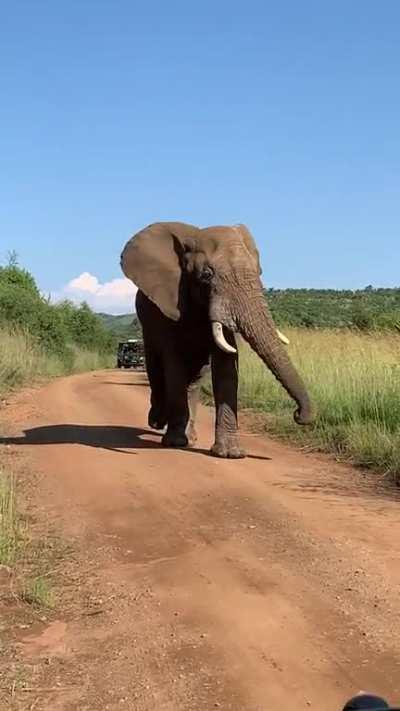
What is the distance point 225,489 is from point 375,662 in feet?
12.9

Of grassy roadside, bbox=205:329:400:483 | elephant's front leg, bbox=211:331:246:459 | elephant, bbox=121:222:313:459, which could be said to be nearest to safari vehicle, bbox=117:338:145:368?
grassy roadside, bbox=205:329:400:483

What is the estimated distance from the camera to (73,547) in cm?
625

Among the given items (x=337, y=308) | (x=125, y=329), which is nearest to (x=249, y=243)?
(x=337, y=308)

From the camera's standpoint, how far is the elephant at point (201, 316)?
9.55 m

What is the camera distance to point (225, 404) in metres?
9.83

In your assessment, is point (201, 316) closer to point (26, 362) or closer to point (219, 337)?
point (219, 337)

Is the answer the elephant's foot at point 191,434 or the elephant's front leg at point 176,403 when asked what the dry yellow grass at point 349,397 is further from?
the elephant's front leg at point 176,403

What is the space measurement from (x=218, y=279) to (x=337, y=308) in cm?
4086

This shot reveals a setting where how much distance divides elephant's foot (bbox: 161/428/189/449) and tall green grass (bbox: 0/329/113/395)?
33.9 ft

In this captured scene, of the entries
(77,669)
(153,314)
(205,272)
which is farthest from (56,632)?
(153,314)

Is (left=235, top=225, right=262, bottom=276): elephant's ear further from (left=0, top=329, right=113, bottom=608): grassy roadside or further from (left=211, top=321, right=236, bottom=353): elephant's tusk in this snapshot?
(left=0, top=329, right=113, bottom=608): grassy roadside

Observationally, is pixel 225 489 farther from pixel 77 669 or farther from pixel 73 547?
pixel 77 669

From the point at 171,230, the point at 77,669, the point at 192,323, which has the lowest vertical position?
the point at 77,669

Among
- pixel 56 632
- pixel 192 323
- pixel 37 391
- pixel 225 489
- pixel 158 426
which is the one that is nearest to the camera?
pixel 56 632
